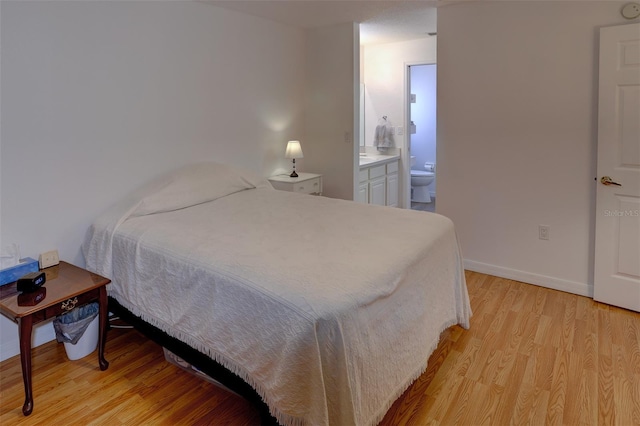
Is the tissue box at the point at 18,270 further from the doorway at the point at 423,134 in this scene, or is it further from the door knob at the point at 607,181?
the doorway at the point at 423,134

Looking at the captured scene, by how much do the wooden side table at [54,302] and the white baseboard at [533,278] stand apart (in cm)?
290

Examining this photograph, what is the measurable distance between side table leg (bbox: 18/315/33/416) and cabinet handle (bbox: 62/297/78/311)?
152 millimetres

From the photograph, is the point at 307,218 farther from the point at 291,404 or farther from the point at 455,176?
the point at 455,176

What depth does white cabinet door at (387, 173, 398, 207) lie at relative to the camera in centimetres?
524

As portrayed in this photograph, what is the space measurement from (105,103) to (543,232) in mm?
3352

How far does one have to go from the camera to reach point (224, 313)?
177 cm

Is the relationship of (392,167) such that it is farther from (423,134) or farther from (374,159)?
(423,134)

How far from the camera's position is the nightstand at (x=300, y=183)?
395 cm

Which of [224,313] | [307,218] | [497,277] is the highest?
[307,218]

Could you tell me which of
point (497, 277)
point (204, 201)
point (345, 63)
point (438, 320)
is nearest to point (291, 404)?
point (438, 320)

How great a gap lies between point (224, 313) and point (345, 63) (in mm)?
3088

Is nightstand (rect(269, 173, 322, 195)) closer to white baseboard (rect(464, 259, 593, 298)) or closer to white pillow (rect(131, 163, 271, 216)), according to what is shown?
white pillow (rect(131, 163, 271, 216))

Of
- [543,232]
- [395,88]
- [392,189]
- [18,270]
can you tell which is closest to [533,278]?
[543,232]

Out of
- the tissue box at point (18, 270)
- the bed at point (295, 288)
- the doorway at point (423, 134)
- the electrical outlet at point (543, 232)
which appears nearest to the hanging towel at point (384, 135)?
the doorway at point (423, 134)
